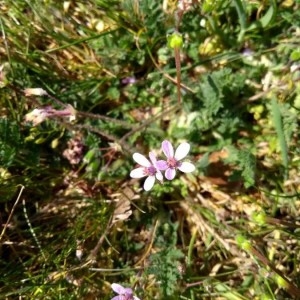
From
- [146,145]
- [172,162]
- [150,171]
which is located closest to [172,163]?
[172,162]

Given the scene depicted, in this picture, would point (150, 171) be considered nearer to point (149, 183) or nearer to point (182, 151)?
point (149, 183)

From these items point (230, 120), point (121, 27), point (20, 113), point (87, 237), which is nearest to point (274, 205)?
point (230, 120)

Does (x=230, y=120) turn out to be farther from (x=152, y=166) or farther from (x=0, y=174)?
(x=0, y=174)

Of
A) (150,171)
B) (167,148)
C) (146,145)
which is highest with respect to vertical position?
(167,148)

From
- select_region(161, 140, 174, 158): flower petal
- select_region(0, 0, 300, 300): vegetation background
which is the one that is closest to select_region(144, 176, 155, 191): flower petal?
select_region(161, 140, 174, 158): flower petal

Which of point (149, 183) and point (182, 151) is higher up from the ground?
point (182, 151)

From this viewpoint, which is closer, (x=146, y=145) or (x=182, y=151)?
(x=182, y=151)

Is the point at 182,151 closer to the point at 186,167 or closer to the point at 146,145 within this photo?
the point at 186,167
